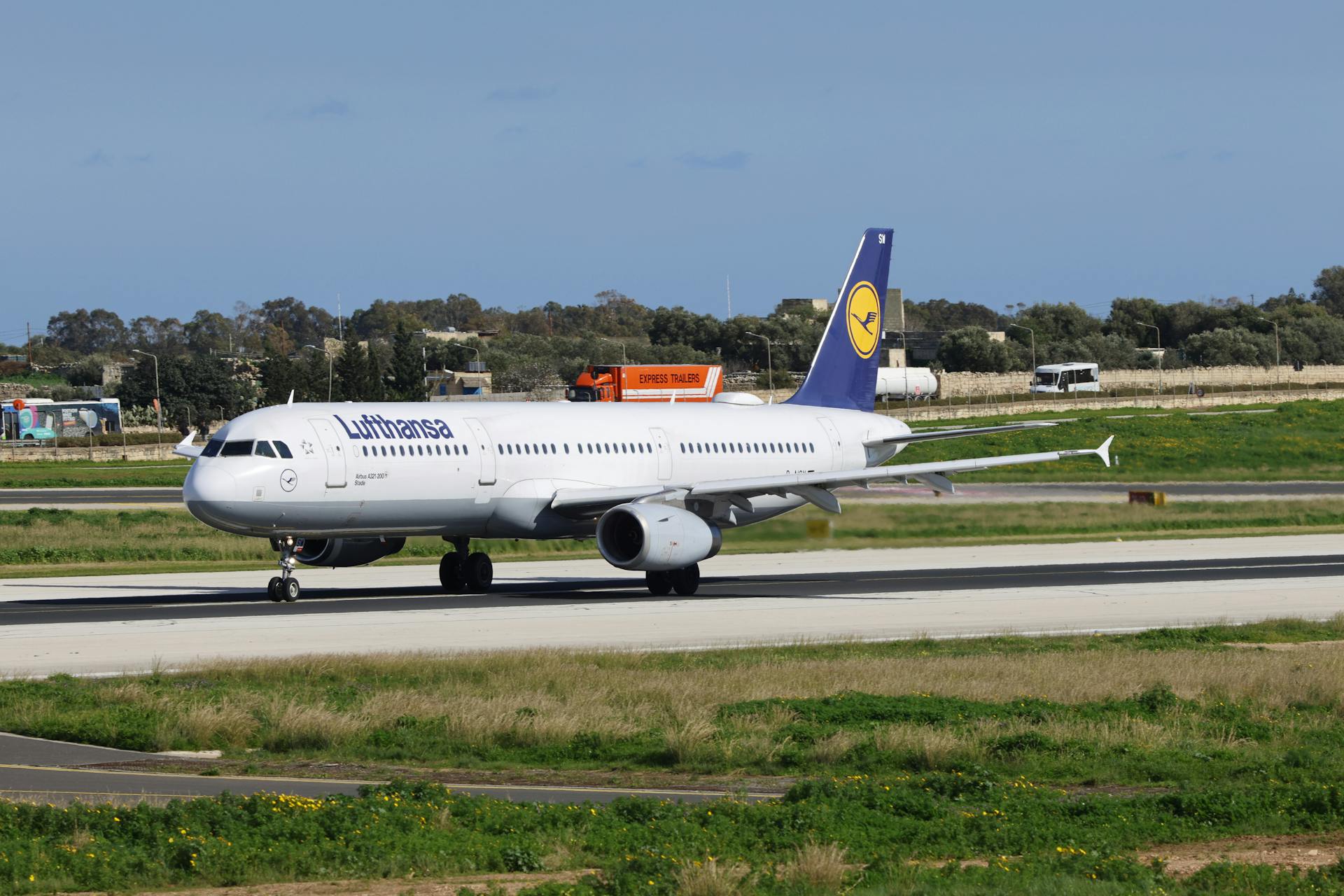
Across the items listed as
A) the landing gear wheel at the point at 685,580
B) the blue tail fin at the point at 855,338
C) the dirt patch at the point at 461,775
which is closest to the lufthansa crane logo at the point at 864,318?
the blue tail fin at the point at 855,338

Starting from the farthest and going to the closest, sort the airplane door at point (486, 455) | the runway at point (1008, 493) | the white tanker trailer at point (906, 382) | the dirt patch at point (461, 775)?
the white tanker trailer at point (906, 382), the runway at point (1008, 493), the airplane door at point (486, 455), the dirt patch at point (461, 775)

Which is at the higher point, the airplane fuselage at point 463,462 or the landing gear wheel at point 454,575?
the airplane fuselage at point 463,462

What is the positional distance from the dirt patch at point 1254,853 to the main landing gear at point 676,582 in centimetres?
2584

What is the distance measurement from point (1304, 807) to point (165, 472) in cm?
9946

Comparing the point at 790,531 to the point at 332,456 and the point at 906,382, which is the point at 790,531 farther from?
the point at 906,382

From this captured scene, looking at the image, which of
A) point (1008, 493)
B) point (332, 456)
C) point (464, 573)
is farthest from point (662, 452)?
point (1008, 493)

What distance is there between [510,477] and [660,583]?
4.42 m

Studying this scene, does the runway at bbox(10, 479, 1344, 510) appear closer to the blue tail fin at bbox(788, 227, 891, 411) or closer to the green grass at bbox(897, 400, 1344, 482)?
the green grass at bbox(897, 400, 1344, 482)

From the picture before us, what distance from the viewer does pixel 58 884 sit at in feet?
44.1

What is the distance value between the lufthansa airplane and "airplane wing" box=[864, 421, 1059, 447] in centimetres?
18

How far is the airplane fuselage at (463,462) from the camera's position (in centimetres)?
3684

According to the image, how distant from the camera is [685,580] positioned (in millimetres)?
41094

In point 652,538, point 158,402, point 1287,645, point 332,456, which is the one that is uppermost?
point 158,402

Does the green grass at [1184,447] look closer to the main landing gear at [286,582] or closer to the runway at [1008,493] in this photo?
the runway at [1008,493]
